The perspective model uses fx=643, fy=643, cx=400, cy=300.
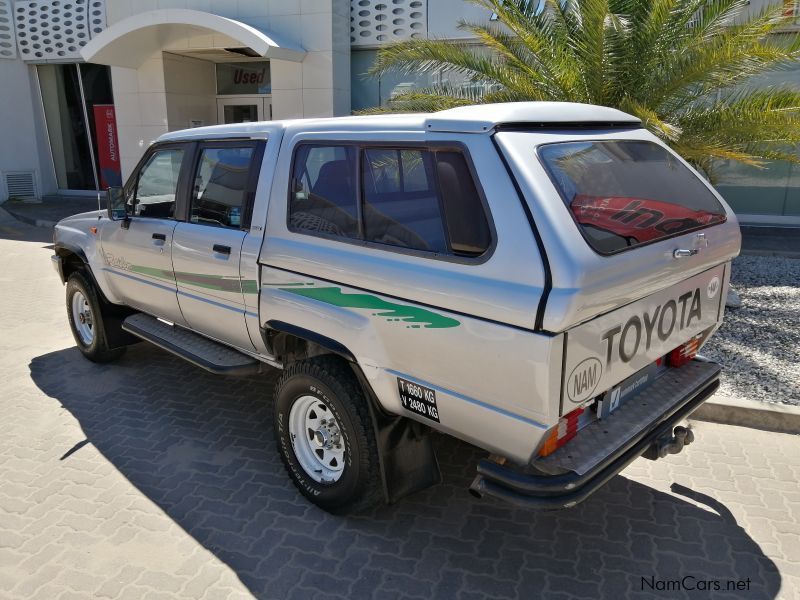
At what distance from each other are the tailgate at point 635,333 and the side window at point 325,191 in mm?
1291

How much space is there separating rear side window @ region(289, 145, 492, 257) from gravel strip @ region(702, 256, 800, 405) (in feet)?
10.4

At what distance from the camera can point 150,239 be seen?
4.68m

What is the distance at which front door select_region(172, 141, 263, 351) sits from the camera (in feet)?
12.9

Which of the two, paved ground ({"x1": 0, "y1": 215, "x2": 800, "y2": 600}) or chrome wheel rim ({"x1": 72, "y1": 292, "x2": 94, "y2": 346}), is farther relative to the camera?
chrome wheel rim ({"x1": 72, "y1": 292, "x2": 94, "y2": 346})

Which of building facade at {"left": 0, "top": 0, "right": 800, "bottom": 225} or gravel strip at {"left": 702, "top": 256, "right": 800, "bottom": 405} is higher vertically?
building facade at {"left": 0, "top": 0, "right": 800, "bottom": 225}

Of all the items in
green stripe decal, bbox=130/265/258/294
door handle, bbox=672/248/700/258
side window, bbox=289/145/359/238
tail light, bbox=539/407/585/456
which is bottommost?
tail light, bbox=539/407/585/456

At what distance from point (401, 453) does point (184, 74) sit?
13.1m

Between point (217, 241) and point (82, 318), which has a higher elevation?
point (217, 241)

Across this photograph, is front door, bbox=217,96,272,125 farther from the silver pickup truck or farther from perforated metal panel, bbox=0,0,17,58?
the silver pickup truck

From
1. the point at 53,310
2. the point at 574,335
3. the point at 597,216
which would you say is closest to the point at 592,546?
the point at 574,335

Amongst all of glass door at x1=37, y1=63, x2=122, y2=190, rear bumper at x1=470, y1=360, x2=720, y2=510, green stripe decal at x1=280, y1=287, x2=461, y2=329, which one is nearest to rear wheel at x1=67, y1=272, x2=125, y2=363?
green stripe decal at x1=280, y1=287, x2=461, y2=329

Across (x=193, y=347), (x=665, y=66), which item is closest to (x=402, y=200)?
(x=193, y=347)

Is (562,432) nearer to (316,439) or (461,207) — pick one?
(461,207)

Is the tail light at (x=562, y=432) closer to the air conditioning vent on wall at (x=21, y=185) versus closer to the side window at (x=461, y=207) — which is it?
the side window at (x=461, y=207)
